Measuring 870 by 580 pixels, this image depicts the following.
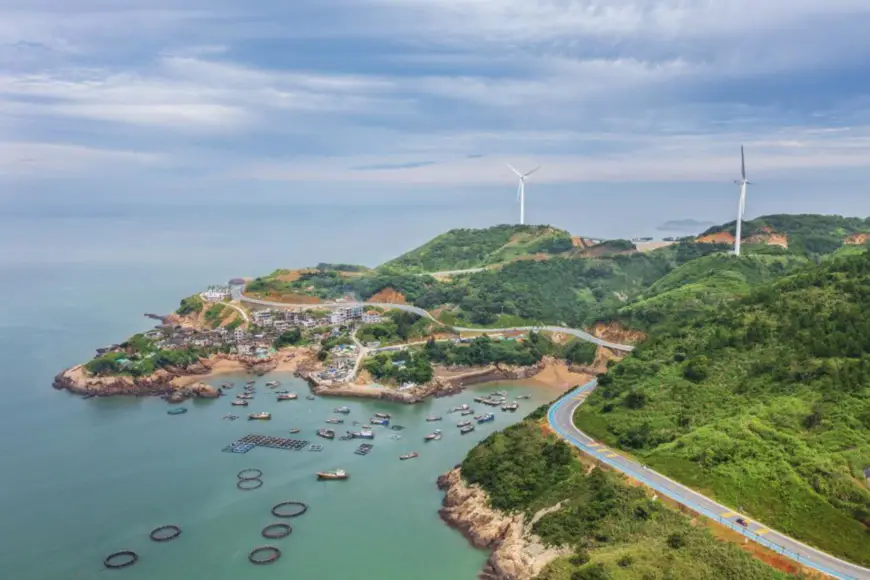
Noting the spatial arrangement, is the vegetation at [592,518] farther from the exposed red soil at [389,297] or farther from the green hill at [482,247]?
the green hill at [482,247]

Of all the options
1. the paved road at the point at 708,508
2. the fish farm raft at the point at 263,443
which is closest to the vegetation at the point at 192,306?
the fish farm raft at the point at 263,443

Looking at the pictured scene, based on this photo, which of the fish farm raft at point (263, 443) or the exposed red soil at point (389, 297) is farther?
the exposed red soil at point (389, 297)

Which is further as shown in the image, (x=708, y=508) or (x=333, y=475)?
(x=333, y=475)

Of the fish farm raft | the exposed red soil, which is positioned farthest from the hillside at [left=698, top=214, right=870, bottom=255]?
the fish farm raft

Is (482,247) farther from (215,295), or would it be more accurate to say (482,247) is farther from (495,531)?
(495,531)

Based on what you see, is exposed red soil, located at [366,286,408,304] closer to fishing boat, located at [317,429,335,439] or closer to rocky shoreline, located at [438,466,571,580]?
fishing boat, located at [317,429,335,439]

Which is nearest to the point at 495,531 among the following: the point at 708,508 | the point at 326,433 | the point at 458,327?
the point at 708,508
